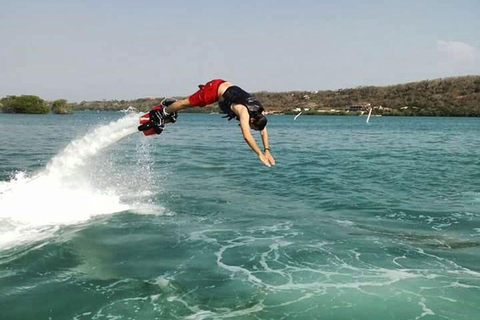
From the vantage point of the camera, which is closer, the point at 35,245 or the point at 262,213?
the point at 35,245

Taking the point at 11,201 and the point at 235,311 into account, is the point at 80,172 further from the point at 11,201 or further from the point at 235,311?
the point at 235,311

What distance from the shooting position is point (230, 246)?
40.8 ft

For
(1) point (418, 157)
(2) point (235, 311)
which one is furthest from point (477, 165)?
(2) point (235, 311)

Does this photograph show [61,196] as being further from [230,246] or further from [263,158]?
[263,158]

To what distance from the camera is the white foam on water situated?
13803mm

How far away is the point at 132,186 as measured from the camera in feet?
70.3

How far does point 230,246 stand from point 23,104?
179206mm

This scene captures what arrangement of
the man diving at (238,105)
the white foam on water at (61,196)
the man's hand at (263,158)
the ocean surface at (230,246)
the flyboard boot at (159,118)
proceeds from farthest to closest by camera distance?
the white foam on water at (61,196) → the flyboard boot at (159,118) → the man diving at (238,105) → the man's hand at (263,158) → the ocean surface at (230,246)

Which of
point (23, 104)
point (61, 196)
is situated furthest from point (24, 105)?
point (61, 196)

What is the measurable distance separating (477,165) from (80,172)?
25.1 metres

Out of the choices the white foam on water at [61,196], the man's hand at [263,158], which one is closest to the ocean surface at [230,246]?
the white foam on water at [61,196]

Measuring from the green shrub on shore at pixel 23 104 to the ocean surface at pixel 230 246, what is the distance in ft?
538

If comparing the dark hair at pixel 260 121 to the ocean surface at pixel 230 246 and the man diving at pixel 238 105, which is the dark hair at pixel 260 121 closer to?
the man diving at pixel 238 105

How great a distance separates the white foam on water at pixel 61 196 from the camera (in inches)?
543
